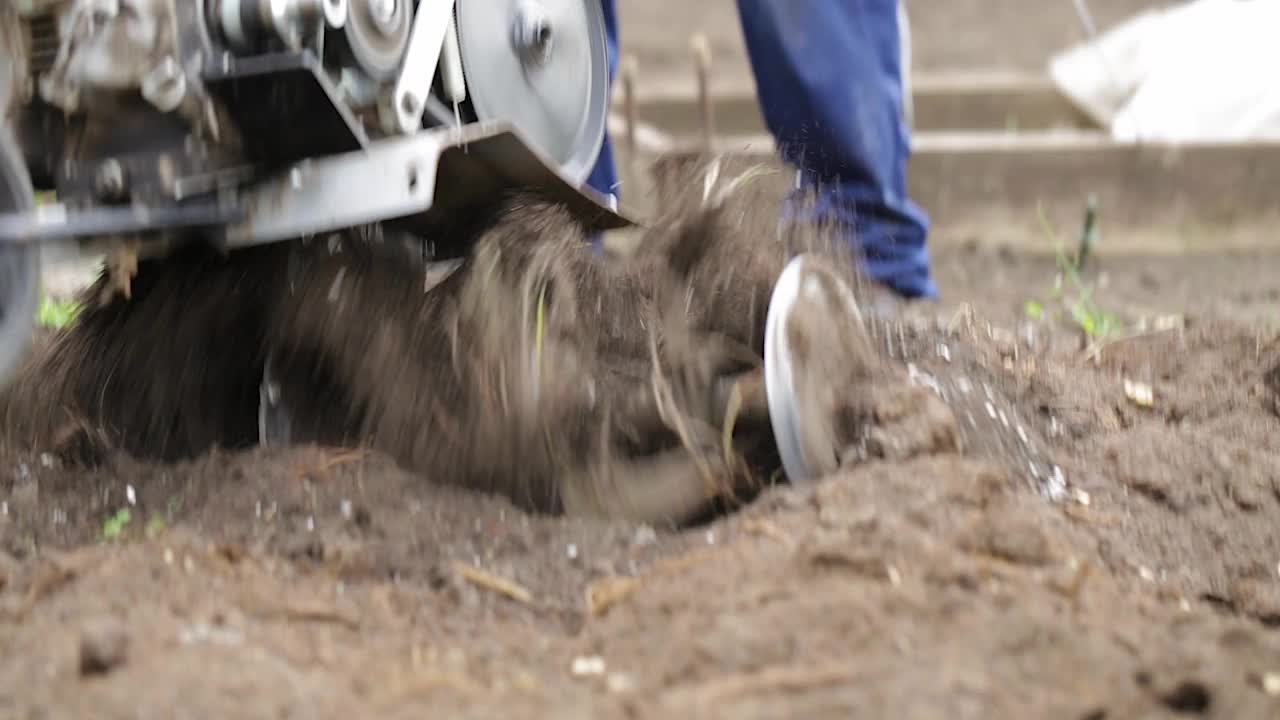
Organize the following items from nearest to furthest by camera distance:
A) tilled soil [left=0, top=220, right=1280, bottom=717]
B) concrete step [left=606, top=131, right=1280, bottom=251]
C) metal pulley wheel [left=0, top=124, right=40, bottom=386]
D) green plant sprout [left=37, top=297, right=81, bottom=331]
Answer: tilled soil [left=0, top=220, right=1280, bottom=717] < metal pulley wheel [left=0, top=124, right=40, bottom=386] < green plant sprout [left=37, top=297, right=81, bottom=331] < concrete step [left=606, top=131, right=1280, bottom=251]

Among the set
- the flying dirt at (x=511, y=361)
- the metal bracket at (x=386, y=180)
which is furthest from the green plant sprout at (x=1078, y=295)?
the metal bracket at (x=386, y=180)

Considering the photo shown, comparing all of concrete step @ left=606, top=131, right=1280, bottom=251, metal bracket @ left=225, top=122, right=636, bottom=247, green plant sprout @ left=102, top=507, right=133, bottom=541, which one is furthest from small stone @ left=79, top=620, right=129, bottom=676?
concrete step @ left=606, top=131, right=1280, bottom=251

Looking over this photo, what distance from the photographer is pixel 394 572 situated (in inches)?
53.8

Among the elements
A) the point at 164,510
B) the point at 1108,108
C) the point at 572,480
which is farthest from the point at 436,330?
the point at 1108,108

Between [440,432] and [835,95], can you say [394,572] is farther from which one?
[835,95]

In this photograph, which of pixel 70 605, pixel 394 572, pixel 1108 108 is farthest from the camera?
pixel 1108 108

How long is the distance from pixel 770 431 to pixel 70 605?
76 centimetres

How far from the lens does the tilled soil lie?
3.51ft

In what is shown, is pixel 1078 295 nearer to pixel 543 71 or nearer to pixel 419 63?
pixel 543 71

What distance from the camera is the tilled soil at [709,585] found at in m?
1.07

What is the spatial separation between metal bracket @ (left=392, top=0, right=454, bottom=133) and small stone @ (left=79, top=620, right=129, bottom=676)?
695 mm

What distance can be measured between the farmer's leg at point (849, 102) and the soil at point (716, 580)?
765mm

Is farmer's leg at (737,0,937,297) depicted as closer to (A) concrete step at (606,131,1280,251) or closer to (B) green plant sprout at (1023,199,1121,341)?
(B) green plant sprout at (1023,199,1121,341)

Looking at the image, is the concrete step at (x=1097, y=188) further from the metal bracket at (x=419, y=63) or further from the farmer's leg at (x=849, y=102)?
the metal bracket at (x=419, y=63)
